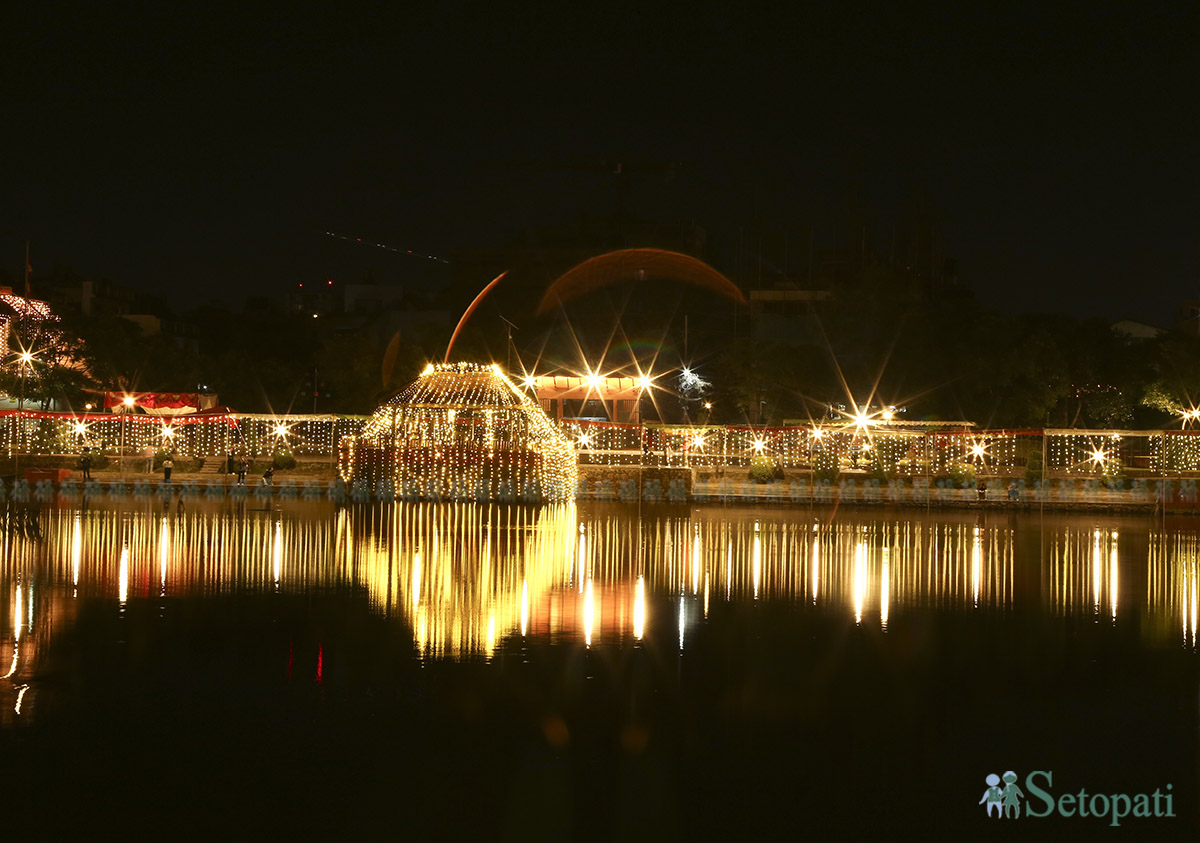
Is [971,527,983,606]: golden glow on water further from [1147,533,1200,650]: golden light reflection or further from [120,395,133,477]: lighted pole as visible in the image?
[120,395,133,477]: lighted pole

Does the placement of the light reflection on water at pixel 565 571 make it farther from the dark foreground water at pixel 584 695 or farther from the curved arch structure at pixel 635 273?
the curved arch structure at pixel 635 273

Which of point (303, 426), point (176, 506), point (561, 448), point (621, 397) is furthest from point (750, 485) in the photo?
point (621, 397)

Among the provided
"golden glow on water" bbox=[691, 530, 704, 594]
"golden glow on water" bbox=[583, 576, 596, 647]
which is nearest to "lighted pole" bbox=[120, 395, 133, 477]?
"golden glow on water" bbox=[691, 530, 704, 594]

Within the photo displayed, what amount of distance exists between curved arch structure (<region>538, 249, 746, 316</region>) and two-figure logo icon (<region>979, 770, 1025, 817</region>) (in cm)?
7064

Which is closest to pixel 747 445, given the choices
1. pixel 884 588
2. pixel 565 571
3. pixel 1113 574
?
pixel 1113 574

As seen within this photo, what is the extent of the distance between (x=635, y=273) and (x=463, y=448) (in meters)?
51.9

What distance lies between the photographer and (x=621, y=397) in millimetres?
55500

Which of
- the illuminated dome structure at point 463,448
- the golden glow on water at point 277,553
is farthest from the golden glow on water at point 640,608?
the illuminated dome structure at point 463,448

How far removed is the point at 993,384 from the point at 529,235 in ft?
169

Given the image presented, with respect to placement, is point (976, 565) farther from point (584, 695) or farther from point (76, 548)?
point (76, 548)

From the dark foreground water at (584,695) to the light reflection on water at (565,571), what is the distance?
9 centimetres

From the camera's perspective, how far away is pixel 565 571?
669 inches

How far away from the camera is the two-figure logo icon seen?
7559mm

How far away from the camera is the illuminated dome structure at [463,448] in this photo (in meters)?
30.5
